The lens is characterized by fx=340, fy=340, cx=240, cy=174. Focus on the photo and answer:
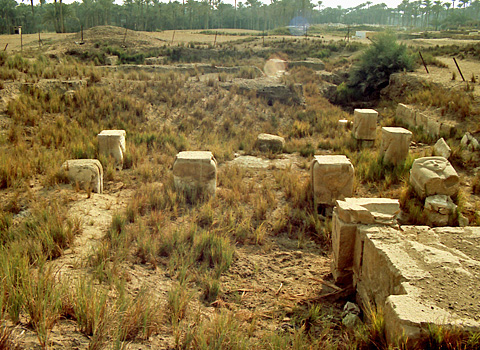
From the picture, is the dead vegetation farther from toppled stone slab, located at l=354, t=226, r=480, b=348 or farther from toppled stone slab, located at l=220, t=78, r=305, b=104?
toppled stone slab, located at l=220, t=78, r=305, b=104

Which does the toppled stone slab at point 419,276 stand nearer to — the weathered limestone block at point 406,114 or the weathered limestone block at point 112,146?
the weathered limestone block at point 112,146

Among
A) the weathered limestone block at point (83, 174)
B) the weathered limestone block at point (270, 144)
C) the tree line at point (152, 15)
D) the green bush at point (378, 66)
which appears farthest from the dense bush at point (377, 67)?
the tree line at point (152, 15)

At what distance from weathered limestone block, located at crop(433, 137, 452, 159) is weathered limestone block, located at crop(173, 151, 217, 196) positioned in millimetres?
5648

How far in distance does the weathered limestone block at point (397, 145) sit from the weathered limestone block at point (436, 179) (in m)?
1.71

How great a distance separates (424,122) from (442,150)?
3.22 m

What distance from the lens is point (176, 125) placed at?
12000 mm

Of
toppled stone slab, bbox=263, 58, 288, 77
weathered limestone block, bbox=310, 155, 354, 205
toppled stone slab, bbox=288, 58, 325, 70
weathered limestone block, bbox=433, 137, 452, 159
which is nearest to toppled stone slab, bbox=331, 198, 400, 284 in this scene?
weathered limestone block, bbox=310, 155, 354, 205

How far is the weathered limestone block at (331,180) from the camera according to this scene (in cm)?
638

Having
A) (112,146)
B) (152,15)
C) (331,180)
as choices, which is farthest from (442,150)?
(152,15)

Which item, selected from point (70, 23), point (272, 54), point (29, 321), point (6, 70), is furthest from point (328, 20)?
point (29, 321)

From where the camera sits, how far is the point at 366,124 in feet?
33.9

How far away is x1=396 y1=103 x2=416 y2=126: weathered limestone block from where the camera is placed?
39.0 ft

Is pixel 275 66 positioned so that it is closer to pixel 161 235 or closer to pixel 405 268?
pixel 161 235

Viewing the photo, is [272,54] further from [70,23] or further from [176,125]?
[70,23]
